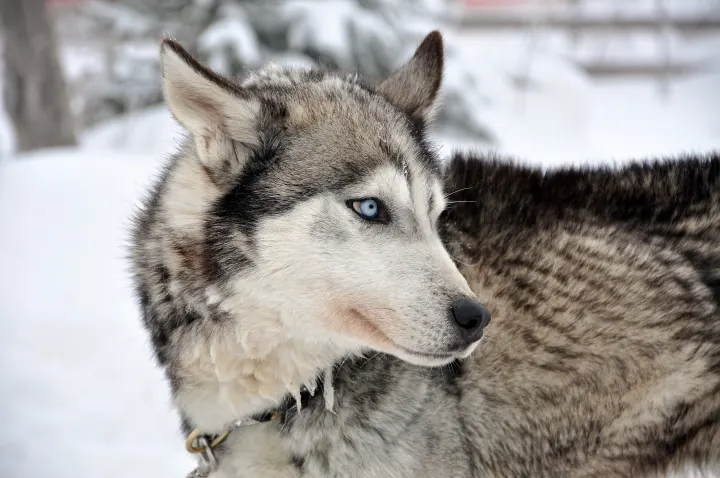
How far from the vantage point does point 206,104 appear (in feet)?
6.83

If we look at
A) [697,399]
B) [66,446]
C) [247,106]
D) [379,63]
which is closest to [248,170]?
[247,106]

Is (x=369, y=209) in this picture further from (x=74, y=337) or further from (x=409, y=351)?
(x=74, y=337)

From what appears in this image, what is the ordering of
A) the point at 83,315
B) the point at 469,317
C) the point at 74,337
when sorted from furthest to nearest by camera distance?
1. the point at 83,315
2. the point at 74,337
3. the point at 469,317

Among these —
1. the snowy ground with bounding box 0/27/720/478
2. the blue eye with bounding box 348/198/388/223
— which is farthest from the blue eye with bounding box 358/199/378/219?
the snowy ground with bounding box 0/27/720/478

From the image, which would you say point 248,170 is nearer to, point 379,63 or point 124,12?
point 379,63

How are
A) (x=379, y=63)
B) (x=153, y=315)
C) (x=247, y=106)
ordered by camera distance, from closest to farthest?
(x=247, y=106) < (x=153, y=315) < (x=379, y=63)

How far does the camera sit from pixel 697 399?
2178mm

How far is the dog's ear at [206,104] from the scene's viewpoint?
77.4 inches

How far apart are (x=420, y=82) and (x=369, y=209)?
743 millimetres

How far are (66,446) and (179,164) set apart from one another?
6.96 ft

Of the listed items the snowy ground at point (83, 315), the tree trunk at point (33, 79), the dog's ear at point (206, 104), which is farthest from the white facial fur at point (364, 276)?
the tree trunk at point (33, 79)

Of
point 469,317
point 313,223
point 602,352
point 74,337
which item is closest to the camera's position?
point 469,317

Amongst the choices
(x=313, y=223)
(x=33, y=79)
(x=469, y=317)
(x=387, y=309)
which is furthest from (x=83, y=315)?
(x=33, y=79)

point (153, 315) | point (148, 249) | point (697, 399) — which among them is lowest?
point (697, 399)
